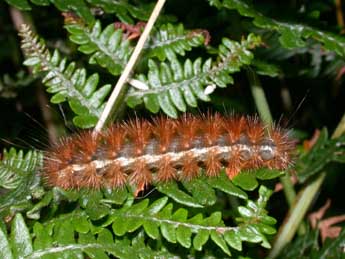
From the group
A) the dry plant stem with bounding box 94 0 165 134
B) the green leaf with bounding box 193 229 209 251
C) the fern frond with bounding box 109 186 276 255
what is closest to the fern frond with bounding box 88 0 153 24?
the dry plant stem with bounding box 94 0 165 134

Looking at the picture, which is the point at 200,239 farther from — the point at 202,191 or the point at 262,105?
the point at 262,105

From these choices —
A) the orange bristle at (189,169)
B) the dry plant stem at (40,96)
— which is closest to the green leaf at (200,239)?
the orange bristle at (189,169)

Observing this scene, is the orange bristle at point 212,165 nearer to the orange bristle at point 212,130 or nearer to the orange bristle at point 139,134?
the orange bristle at point 212,130

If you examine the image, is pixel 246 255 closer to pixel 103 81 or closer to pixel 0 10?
pixel 103 81

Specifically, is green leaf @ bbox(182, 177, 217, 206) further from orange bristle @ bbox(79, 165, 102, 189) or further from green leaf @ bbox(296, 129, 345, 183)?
green leaf @ bbox(296, 129, 345, 183)

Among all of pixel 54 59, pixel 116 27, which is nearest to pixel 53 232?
pixel 54 59

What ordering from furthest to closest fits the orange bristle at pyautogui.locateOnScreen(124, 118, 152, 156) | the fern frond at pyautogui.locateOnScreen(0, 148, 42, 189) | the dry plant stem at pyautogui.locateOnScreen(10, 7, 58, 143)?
1. the dry plant stem at pyautogui.locateOnScreen(10, 7, 58, 143)
2. the orange bristle at pyautogui.locateOnScreen(124, 118, 152, 156)
3. the fern frond at pyautogui.locateOnScreen(0, 148, 42, 189)
